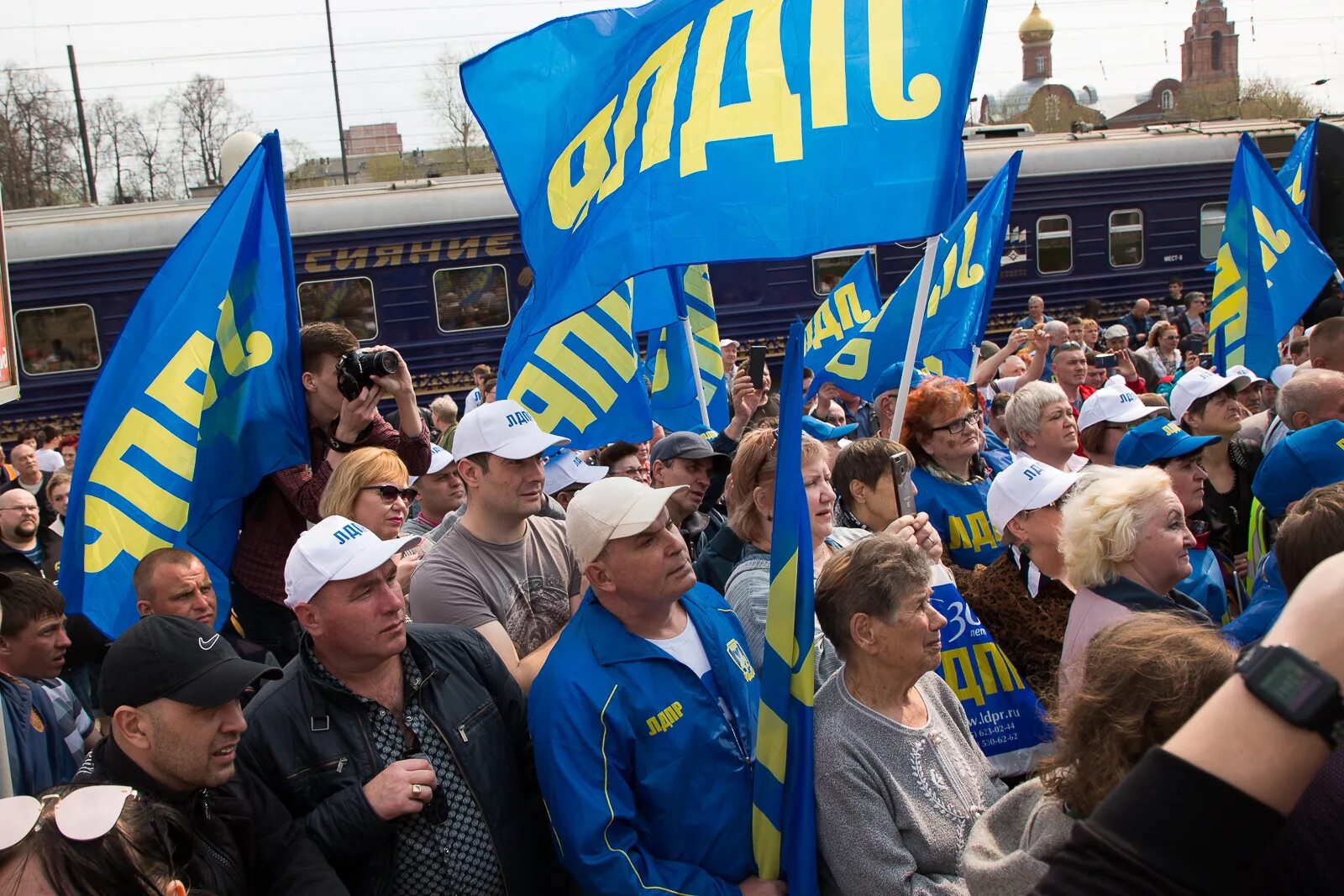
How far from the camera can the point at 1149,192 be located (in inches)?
672

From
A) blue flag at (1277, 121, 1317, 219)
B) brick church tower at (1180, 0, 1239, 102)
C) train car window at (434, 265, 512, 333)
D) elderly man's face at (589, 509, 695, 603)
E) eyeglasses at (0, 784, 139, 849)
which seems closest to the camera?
eyeglasses at (0, 784, 139, 849)

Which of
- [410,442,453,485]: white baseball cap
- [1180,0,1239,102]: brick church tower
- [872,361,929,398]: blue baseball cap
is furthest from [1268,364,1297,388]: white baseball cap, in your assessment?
[1180,0,1239,102]: brick church tower

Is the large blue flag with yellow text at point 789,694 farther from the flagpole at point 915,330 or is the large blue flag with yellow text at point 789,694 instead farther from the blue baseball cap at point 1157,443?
the blue baseball cap at point 1157,443

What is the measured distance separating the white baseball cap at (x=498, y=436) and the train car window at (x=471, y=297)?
10.7 m

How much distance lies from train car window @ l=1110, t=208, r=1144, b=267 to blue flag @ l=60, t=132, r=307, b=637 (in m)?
14.7

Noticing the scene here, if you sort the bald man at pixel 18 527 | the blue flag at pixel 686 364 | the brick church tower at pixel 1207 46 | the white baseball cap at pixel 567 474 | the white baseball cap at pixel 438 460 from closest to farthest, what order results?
1. the white baseball cap at pixel 438 460
2. the white baseball cap at pixel 567 474
3. the bald man at pixel 18 527
4. the blue flag at pixel 686 364
5. the brick church tower at pixel 1207 46

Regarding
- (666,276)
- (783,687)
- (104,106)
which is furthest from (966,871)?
(104,106)

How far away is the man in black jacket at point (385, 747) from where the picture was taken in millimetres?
2828

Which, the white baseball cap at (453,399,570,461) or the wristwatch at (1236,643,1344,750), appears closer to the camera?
the wristwatch at (1236,643,1344,750)

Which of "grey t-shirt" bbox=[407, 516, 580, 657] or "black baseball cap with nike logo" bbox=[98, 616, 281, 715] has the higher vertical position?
"black baseball cap with nike logo" bbox=[98, 616, 281, 715]

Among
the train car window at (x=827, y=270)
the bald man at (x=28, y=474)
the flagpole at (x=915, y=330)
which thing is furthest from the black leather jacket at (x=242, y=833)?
the train car window at (x=827, y=270)

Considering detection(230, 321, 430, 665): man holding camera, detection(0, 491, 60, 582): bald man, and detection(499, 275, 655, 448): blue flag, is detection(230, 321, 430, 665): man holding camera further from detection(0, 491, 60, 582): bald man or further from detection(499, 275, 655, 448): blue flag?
detection(0, 491, 60, 582): bald man

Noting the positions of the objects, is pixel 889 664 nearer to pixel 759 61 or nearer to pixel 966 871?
pixel 966 871

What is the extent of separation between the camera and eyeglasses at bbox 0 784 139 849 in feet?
6.28
